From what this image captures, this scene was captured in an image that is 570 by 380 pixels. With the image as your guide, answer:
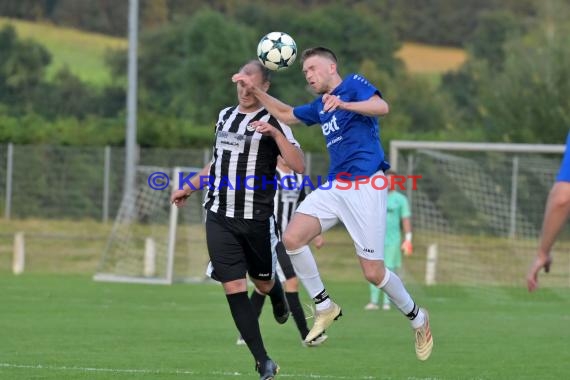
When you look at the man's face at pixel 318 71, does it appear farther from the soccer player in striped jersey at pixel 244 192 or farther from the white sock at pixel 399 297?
the white sock at pixel 399 297

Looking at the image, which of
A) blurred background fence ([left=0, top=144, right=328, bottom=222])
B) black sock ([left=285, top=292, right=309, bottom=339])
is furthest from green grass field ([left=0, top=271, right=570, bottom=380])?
blurred background fence ([left=0, top=144, right=328, bottom=222])

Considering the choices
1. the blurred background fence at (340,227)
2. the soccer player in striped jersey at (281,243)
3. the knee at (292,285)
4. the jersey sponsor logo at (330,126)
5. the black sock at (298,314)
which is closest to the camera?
the jersey sponsor logo at (330,126)

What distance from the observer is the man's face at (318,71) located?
401 inches

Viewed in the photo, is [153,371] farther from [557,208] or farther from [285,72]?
[285,72]

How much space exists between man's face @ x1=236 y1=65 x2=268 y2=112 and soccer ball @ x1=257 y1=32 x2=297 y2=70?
329mm

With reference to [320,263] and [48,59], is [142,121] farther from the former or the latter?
[48,59]

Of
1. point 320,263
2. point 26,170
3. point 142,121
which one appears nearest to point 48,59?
point 142,121

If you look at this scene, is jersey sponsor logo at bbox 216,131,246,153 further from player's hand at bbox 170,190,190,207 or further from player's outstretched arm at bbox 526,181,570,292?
player's outstretched arm at bbox 526,181,570,292

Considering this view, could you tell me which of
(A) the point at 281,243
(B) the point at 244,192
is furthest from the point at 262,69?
(A) the point at 281,243

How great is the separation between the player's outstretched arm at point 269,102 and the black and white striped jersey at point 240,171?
0.09 m

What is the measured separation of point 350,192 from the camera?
10.1 meters

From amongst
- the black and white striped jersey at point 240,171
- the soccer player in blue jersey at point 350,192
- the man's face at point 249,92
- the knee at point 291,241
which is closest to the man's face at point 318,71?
the soccer player in blue jersey at point 350,192

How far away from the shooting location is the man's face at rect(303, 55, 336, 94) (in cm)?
1020

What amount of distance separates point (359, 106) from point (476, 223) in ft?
50.1
